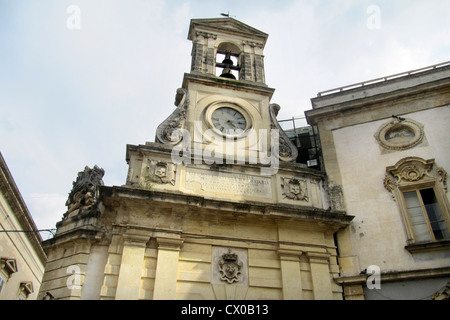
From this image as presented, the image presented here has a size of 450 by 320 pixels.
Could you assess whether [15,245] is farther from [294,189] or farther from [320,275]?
[320,275]

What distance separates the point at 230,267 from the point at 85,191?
4.37 m

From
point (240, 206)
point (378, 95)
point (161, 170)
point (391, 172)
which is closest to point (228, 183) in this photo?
point (240, 206)

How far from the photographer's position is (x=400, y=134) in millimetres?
12359

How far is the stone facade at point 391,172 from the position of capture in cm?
1015

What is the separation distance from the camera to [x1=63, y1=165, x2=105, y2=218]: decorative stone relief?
1102cm

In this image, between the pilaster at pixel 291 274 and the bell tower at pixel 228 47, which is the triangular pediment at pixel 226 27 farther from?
the pilaster at pixel 291 274

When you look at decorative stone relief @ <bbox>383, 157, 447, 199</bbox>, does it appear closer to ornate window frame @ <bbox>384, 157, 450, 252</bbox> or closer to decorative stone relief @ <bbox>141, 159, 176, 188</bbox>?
ornate window frame @ <bbox>384, 157, 450, 252</bbox>

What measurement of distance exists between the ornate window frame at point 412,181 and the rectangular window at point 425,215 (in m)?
0.12

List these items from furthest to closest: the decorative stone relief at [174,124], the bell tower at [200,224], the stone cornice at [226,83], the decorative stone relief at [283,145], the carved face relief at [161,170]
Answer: the stone cornice at [226,83]
the decorative stone relief at [283,145]
the decorative stone relief at [174,124]
the carved face relief at [161,170]
the bell tower at [200,224]

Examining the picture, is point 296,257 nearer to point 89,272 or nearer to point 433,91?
point 89,272

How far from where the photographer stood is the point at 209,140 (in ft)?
40.1

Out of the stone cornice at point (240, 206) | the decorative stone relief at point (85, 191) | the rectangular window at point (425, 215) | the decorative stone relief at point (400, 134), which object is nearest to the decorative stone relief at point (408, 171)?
the rectangular window at point (425, 215)

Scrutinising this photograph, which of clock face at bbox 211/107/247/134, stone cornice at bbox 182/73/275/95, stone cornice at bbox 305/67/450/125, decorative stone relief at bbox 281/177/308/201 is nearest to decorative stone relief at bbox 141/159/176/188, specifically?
clock face at bbox 211/107/247/134

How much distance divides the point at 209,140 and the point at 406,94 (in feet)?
20.0
